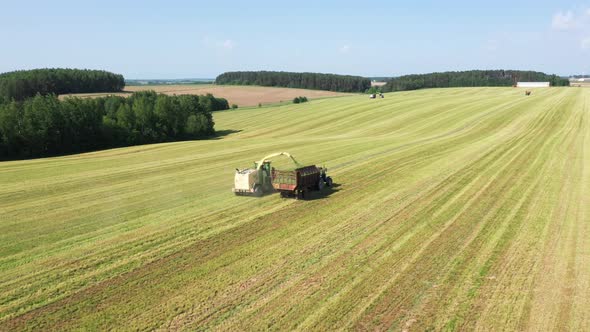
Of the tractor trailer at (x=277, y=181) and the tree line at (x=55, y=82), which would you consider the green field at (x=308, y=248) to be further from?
the tree line at (x=55, y=82)

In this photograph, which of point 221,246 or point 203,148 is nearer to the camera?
point 221,246

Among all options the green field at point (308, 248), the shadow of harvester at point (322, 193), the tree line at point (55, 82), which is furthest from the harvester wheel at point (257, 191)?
the tree line at point (55, 82)

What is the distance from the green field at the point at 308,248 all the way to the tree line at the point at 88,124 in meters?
16.5

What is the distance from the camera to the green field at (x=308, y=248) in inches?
444

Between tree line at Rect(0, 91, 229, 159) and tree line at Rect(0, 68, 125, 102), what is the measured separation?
175 feet

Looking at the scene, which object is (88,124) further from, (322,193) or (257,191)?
(322,193)

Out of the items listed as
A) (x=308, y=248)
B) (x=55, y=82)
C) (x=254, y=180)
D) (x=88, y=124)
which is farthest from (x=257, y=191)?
(x=55, y=82)

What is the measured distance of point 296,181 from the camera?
2141cm

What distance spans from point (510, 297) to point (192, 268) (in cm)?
952

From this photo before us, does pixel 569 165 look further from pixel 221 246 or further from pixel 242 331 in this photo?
pixel 242 331

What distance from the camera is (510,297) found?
12016mm

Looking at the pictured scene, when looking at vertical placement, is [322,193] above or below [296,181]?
below

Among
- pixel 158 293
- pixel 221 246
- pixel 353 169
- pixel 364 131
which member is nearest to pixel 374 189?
pixel 353 169

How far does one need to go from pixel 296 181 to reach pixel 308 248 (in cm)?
634
